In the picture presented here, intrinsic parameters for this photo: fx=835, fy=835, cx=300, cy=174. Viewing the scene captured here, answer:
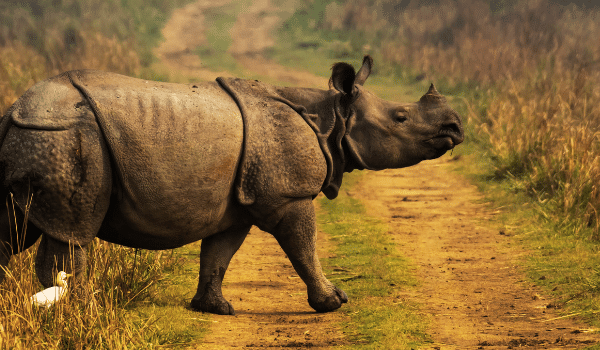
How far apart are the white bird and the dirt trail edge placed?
228 centimetres

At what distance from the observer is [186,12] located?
24.0m

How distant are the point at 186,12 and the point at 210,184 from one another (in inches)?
767

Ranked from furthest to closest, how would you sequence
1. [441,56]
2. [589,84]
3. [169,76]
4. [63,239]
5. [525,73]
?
[441,56] < [169,76] < [525,73] < [589,84] < [63,239]

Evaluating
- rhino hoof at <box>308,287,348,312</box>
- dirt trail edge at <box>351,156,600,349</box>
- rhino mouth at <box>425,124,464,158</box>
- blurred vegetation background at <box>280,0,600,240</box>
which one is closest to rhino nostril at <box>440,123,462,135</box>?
rhino mouth at <box>425,124,464,158</box>

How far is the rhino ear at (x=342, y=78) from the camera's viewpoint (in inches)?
237

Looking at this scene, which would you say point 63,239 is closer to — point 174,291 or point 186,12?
point 174,291

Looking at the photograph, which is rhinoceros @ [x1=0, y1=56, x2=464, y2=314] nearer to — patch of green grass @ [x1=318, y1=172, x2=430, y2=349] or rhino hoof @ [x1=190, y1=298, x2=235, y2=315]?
rhino hoof @ [x1=190, y1=298, x2=235, y2=315]

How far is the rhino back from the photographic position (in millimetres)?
5027

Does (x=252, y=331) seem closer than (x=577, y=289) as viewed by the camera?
Yes

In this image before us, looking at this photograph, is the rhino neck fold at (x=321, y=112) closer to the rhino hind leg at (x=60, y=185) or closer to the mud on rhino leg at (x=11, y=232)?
the rhino hind leg at (x=60, y=185)

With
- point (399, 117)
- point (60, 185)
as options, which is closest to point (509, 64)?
point (399, 117)

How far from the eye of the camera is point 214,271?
6035 millimetres

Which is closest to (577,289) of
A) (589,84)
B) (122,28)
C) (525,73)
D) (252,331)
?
(252,331)

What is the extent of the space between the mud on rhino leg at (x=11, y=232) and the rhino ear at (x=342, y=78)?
90.8 inches
